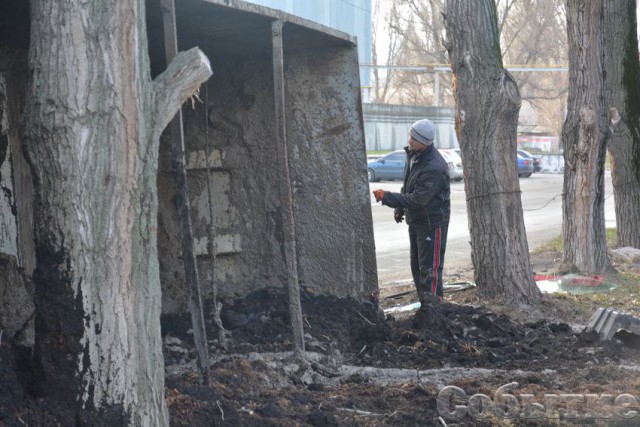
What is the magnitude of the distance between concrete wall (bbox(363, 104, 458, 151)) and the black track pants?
3108 centimetres

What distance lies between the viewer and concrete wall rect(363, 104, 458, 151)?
4003cm

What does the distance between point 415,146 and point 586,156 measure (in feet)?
11.3

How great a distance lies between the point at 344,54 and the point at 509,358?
261cm

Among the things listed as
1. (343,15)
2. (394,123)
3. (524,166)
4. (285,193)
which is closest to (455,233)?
(343,15)

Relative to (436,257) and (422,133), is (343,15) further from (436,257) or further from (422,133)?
(436,257)

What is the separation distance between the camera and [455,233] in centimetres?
1755

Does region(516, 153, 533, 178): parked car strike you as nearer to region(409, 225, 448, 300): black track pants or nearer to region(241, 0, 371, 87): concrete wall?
region(241, 0, 371, 87): concrete wall

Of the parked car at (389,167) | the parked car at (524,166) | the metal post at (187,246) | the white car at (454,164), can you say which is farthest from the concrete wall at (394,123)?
the metal post at (187,246)

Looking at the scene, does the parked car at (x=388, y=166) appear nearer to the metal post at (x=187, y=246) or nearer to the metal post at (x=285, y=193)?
the metal post at (x=285, y=193)

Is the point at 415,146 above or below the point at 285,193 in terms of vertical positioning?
above

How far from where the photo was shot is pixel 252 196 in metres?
7.46

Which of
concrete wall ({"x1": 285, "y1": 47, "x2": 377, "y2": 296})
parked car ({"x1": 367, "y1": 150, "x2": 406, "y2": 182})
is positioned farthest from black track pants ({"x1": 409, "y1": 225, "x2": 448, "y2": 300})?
parked car ({"x1": 367, "y1": 150, "x2": 406, "y2": 182})

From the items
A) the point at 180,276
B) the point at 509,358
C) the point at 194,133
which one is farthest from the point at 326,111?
the point at 509,358

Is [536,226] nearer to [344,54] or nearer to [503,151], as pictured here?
[503,151]
